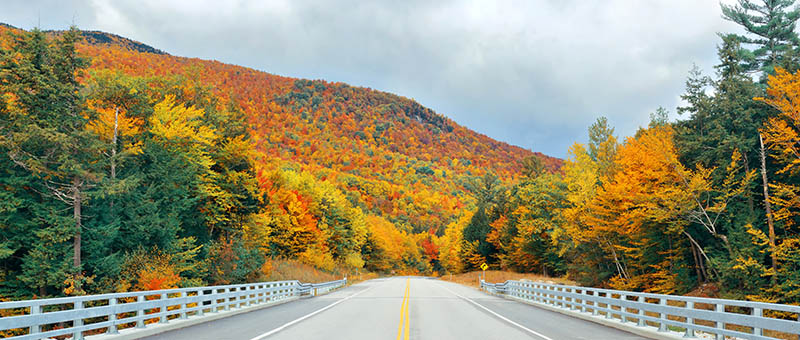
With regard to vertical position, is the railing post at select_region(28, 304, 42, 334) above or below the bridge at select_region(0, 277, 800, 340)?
above

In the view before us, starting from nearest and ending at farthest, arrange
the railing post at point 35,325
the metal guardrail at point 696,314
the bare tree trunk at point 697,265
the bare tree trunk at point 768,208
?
1. the railing post at point 35,325
2. the metal guardrail at point 696,314
3. the bare tree trunk at point 768,208
4. the bare tree trunk at point 697,265

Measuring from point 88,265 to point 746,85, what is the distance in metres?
36.6

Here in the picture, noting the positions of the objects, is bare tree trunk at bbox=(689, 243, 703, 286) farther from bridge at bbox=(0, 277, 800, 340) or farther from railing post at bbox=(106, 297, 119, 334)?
railing post at bbox=(106, 297, 119, 334)

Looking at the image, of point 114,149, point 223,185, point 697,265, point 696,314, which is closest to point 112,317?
point 696,314

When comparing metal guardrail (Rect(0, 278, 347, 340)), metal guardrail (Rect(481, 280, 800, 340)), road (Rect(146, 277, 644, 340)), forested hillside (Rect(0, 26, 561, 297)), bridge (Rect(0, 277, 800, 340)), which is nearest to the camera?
metal guardrail (Rect(0, 278, 347, 340))

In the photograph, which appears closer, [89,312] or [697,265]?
[89,312]

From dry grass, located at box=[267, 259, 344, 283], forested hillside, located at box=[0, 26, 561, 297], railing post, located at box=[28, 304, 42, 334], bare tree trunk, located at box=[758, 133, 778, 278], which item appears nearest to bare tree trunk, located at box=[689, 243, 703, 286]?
bare tree trunk, located at box=[758, 133, 778, 278]

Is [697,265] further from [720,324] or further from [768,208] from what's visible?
[720,324]

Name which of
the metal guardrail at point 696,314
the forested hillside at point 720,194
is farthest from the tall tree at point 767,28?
the metal guardrail at point 696,314

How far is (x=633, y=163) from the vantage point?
32938mm

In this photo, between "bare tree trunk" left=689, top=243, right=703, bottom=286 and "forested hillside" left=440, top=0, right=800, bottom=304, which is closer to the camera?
"forested hillside" left=440, top=0, right=800, bottom=304

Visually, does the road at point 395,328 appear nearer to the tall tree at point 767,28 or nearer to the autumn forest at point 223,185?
the autumn forest at point 223,185

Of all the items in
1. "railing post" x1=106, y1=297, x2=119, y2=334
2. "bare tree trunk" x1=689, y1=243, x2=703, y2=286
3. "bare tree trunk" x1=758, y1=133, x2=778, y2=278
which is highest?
"bare tree trunk" x1=758, y1=133, x2=778, y2=278

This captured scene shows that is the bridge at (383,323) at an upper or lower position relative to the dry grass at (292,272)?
upper
